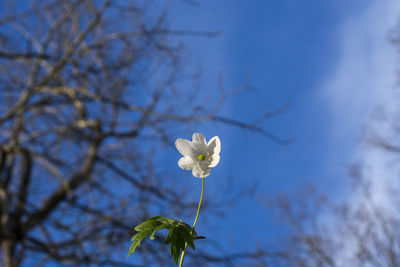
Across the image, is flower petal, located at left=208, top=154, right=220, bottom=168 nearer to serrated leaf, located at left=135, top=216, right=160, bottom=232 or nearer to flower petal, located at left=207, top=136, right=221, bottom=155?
flower petal, located at left=207, top=136, right=221, bottom=155

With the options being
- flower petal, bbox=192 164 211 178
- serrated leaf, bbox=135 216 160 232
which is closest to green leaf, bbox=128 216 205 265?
serrated leaf, bbox=135 216 160 232

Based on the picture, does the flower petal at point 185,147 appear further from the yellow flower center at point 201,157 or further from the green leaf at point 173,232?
the green leaf at point 173,232

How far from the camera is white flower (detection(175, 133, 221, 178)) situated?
684mm

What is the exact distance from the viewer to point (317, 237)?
864 centimetres

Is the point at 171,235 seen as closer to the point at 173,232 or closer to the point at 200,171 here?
the point at 173,232

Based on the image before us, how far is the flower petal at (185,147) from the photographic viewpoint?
0.70 meters

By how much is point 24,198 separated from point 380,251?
752 cm

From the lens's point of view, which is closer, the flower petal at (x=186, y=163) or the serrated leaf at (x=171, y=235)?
the serrated leaf at (x=171, y=235)

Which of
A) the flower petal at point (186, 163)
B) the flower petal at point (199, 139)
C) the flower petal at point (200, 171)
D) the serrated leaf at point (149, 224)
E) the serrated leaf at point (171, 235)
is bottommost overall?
the serrated leaf at point (171, 235)

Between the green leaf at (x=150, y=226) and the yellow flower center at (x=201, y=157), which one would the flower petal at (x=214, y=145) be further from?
the green leaf at (x=150, y=226)

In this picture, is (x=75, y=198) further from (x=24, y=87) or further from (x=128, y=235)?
(x=24, y=87)

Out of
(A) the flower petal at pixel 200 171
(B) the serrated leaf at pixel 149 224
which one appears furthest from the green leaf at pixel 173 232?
(A) the flower petal at pixel 200 171

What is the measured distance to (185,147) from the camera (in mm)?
705

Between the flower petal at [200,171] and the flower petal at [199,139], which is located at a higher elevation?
the flower petal at [199,139]
